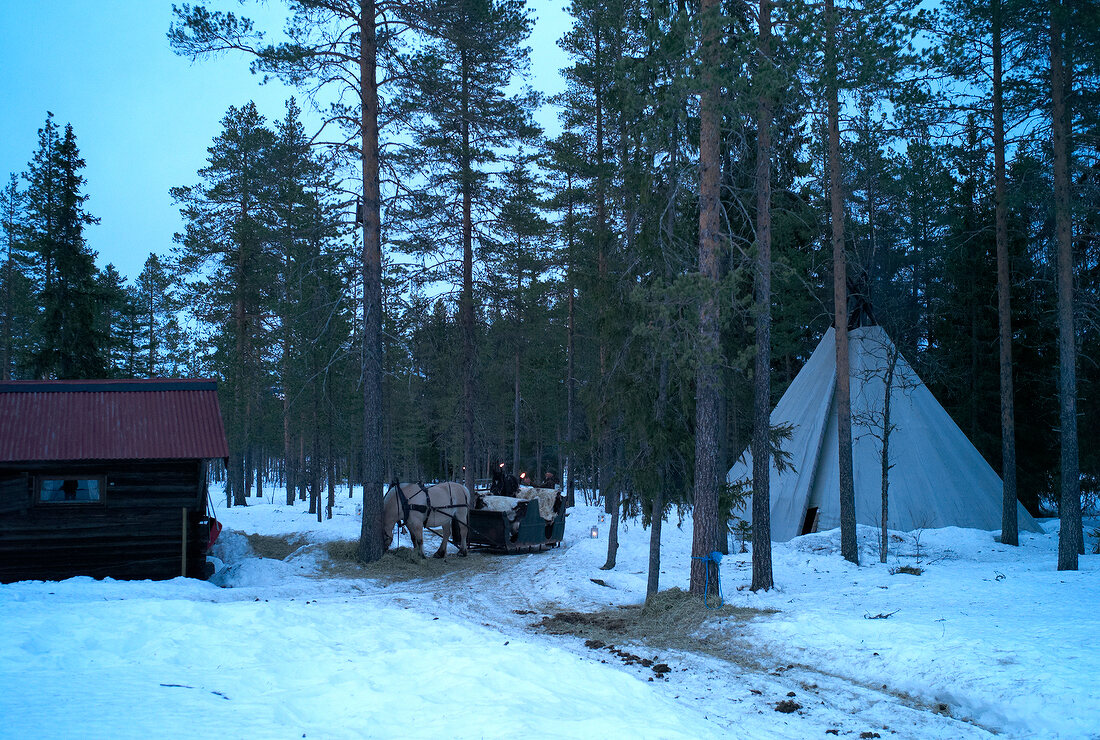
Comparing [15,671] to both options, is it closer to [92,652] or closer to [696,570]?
[92,652]

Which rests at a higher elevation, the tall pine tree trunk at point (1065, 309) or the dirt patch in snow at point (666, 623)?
the tall pine tree trunk at point (1065, 309)

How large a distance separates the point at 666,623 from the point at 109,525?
10162 mm

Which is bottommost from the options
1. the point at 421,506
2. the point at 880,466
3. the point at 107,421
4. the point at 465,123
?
the point at 421,506

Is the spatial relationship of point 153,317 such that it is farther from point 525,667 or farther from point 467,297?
point 525,667

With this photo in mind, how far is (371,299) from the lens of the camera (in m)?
16.3

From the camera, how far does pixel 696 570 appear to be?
10859mm

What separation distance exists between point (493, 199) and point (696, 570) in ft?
47.2

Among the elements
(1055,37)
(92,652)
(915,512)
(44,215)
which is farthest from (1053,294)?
(44,215)

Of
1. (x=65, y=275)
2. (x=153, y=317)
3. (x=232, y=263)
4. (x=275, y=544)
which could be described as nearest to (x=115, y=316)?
(x=153, y=317)

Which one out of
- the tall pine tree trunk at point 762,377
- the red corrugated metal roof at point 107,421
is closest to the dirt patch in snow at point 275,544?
the red corrugated metal roof at point 107,421

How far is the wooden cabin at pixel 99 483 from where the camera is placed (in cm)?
1194

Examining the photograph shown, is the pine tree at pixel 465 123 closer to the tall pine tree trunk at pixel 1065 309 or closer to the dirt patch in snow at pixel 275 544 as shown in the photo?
the dirt patch in snow at pixel 275 544

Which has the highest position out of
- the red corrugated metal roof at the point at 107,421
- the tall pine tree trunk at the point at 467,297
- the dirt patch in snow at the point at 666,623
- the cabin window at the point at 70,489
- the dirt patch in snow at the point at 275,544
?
the tall pine tree trunk at the point at 467,297

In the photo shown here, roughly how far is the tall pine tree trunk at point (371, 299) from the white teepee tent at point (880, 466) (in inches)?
376
